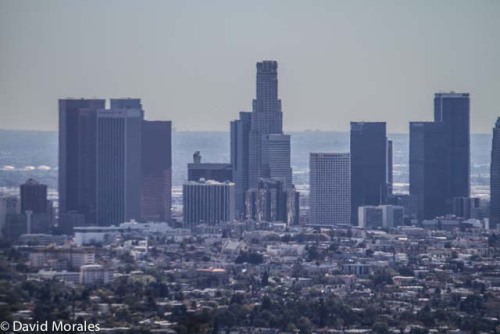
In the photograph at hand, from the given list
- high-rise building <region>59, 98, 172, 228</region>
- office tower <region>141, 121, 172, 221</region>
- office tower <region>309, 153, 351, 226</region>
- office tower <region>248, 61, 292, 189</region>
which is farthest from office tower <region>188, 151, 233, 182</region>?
office tower <region>309, 153, 351, 226</region>

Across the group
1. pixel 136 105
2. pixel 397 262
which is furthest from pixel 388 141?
pixel 397 262

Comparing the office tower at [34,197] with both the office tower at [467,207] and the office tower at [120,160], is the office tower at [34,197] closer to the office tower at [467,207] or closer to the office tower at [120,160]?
the office tower at [120,160]

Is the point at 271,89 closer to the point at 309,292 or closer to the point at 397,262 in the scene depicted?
the point at 397,262

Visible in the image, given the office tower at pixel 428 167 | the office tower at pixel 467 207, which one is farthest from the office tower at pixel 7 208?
the office tower at pixel 467 207

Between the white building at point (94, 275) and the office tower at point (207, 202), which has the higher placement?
the office tower at point (207, 202)

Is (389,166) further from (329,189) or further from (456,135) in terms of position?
(329,189)

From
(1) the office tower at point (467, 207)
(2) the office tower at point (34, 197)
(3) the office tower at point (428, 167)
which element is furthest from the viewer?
(3) the office tower at point (428, 167)
